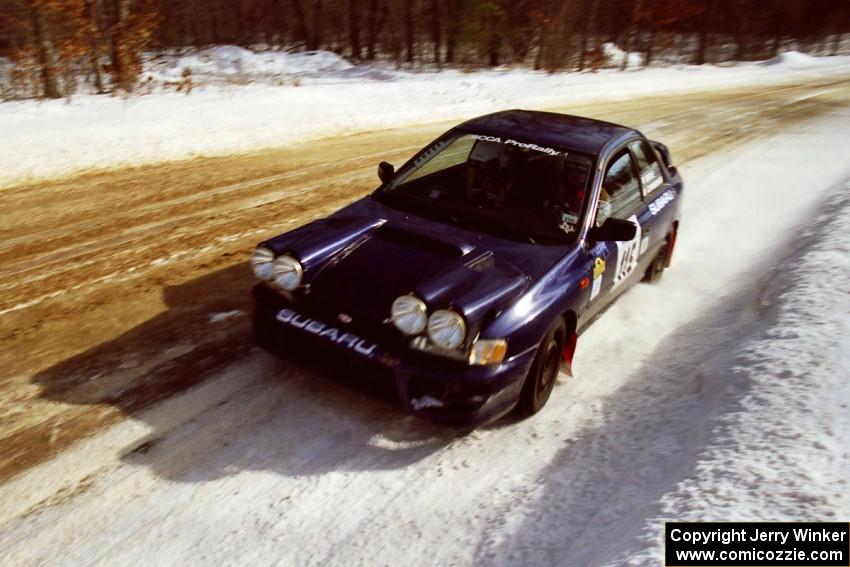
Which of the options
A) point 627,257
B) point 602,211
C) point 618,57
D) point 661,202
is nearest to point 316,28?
point 618,57

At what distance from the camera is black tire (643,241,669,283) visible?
6.24 metres

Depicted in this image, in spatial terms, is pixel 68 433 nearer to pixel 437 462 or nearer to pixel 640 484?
pixel 437 462

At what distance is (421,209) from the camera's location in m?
4.79

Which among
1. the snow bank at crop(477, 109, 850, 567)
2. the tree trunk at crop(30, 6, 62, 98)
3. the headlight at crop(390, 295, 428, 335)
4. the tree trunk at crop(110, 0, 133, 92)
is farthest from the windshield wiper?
the tree trunk at crop(110, 0, 133, 92)

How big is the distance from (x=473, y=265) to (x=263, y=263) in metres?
1.25

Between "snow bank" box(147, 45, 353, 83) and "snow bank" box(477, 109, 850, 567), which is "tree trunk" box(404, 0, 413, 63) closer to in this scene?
"snow bank" box(147, 45, 353, 83)

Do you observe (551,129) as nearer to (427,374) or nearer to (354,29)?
(427,374)

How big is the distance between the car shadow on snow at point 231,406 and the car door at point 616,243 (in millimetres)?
1525

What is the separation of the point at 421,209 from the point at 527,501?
206 cm

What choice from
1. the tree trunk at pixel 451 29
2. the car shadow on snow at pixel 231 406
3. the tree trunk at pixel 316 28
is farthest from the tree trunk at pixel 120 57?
the tree trunk at pixel 316 28

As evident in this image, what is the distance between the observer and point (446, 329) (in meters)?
3.69

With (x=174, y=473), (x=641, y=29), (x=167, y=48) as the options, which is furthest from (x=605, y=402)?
(x=641, y=29)

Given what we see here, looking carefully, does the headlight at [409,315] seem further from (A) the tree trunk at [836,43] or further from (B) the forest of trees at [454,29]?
(A) the tree trunk at [836,43]

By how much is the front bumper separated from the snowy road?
309 mm
